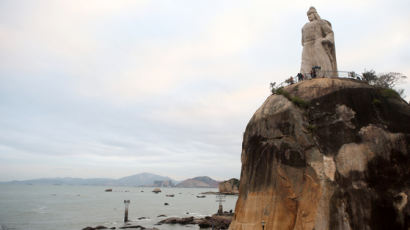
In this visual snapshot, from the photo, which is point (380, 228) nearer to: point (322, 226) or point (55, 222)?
point (322, 226)

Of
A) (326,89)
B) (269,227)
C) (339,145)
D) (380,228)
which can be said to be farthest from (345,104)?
(269,227)

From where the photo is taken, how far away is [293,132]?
19656 mm

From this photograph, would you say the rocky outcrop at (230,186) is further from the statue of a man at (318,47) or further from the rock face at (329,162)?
the rock face at (329,162)

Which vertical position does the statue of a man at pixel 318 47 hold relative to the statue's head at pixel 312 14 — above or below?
below

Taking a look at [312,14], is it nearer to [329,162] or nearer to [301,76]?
[301,76]

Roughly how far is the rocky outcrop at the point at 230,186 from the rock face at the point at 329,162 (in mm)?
144114

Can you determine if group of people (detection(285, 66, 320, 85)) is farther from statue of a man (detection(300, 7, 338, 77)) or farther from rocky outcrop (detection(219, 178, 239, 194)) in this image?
rocky outcrop (detection(219, 178, 239, 194))

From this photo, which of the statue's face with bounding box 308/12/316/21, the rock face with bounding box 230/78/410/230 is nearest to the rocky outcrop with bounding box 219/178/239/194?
the statue's face with bounding box 308/12/316/21

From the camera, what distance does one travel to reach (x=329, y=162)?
18.4 m

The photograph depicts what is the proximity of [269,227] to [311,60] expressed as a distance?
13879 millimetres

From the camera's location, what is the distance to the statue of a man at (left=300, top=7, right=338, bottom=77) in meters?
24.6

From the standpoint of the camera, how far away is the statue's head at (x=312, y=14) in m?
26.3

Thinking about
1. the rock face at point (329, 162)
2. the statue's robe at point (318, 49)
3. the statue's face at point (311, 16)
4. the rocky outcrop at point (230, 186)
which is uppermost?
the statue's face at point (311, 16)

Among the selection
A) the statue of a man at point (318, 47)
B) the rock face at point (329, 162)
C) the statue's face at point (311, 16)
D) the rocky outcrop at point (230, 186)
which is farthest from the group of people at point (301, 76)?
the rocky outcrop at point (230, 186)
